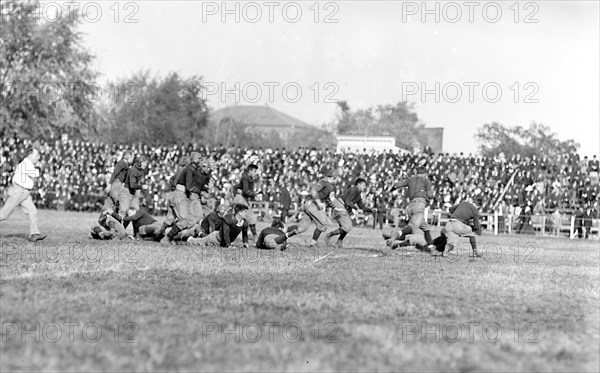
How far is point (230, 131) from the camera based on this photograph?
86.1 m

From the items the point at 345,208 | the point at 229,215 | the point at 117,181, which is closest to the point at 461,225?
the point at 345,208

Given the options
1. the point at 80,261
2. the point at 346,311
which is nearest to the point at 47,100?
the point at 80,261

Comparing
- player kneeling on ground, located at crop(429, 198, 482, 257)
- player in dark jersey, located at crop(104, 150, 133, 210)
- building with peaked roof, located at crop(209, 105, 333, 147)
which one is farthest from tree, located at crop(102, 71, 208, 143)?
player kneeling on ground, located at crop(429, 198, 482, 257)

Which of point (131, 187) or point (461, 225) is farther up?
point (131, 187)

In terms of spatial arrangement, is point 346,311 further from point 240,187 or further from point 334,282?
point 240,187

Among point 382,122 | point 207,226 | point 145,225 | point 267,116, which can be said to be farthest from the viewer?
point 267,116

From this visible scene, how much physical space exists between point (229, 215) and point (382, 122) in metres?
76.9

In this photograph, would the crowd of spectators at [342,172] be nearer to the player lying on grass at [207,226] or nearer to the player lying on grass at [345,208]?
the player lying on grass at [345,208]

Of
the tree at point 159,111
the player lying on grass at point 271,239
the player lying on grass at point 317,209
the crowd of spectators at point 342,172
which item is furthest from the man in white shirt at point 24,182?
the tree at point 159,111

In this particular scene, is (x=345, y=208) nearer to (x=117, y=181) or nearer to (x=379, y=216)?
(x=117, y=181)

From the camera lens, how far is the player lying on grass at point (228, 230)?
1769 cm

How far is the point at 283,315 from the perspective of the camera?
332 inches

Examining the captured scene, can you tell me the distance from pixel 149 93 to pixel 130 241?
5950cm

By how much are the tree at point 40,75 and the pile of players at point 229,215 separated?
32655 millimetres
